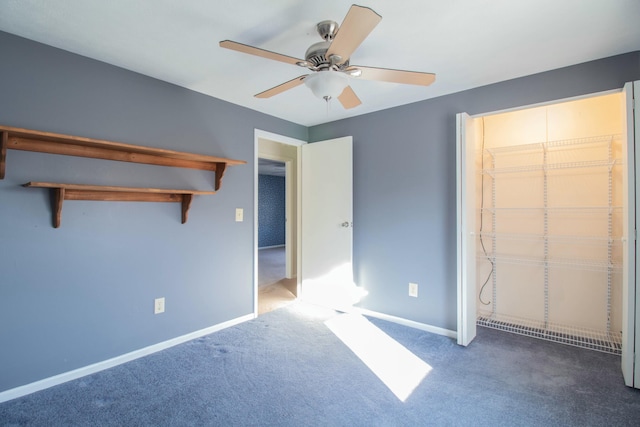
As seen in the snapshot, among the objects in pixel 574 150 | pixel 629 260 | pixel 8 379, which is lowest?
pixel 8 379

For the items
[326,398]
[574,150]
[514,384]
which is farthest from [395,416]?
[574,150]

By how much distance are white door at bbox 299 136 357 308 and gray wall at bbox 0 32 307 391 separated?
0.96 m

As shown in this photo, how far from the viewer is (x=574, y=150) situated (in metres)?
2.78

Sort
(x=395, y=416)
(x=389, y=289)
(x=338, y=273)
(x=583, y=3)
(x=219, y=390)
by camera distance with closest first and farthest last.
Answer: (x=583, y=3) → (x=395, y=416) → (x=219, y=390) → (x=389, y=289) → (x=338, y=273)

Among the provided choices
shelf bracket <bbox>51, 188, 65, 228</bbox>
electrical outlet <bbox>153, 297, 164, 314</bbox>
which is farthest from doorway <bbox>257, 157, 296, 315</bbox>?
shelf bracket <bbox>51, 188, 65, 228</bbox>

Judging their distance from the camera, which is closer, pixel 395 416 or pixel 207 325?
pixel 395 416

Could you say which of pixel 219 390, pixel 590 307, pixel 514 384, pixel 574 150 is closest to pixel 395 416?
pixel 514 384

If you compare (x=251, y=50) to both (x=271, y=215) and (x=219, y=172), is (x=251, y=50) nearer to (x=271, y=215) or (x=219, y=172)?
(x=219, y=172)

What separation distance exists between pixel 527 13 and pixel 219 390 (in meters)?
2.75

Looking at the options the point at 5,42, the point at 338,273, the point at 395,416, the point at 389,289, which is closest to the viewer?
the point at 395,416

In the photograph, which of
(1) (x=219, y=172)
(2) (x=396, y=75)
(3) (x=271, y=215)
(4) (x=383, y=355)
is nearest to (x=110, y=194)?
(1) (x=219, y=172)

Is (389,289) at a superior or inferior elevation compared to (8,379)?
superior

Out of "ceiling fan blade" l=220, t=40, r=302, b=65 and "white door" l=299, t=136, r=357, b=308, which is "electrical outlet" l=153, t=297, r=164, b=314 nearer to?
"white door" l=299, t=136, r=357, b=308

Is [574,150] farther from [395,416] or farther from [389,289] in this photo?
[395,416]
